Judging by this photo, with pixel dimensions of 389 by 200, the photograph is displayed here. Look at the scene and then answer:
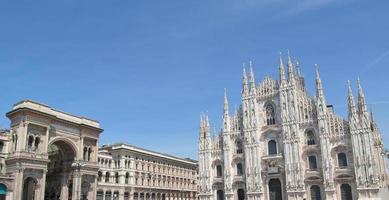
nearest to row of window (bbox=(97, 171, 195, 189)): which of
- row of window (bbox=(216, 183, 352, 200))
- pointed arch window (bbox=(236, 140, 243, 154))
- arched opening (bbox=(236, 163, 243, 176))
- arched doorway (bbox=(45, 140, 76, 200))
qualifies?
arched doorway (bbox=(45, 140, 76, 200))

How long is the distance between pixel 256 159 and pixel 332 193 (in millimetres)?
14499

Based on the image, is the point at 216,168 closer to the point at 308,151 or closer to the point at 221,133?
the point at 221,133

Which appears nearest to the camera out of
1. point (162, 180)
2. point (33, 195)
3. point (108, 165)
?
point (33, 195)

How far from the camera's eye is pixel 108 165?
83.2m

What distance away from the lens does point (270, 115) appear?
251ft

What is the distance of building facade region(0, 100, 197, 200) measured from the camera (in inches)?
2062

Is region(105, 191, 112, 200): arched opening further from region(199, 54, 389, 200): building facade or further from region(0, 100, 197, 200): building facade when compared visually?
region(199, 54, 389, 200): building facade

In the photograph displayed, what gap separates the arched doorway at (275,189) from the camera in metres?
72.7

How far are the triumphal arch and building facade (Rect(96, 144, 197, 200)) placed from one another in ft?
55.9

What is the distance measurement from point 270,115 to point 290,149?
8.21m

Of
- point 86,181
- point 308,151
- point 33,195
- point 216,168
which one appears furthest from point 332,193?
point 33,195

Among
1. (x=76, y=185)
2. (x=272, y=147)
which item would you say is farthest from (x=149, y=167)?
(x=76, y=185)

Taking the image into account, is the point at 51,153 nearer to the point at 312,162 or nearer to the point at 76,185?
the point at 76,185

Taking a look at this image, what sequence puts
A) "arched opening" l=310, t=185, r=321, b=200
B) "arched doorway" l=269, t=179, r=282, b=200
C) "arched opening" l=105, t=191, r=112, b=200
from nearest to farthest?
"arched opening" l=310, t=185, r=321, b=200 < "arched doorway" l=269, t=179, r=282, b=200 < "arched opening" l=105, t=191, r=112, b=200
